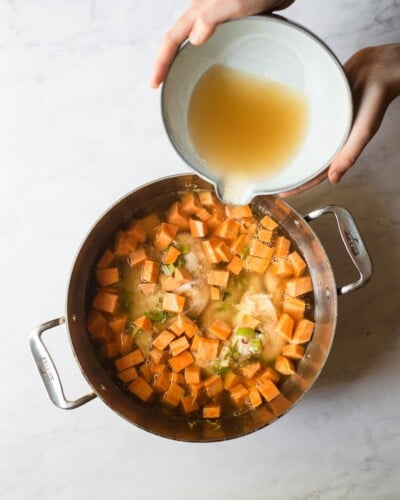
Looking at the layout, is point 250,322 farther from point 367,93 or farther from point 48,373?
point 367,93

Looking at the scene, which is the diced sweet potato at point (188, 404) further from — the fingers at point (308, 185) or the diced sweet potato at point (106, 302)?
the fingers at point (308, 185)

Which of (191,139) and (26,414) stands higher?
(191,139)

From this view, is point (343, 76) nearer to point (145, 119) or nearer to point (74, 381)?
point (145, 119)

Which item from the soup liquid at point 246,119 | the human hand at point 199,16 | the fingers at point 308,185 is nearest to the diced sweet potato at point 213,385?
the fingers at point 308,185

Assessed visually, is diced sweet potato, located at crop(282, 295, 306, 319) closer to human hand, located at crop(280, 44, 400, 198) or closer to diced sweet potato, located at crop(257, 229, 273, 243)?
diced sweet potato, located at crop(257, 229, 273, 243)

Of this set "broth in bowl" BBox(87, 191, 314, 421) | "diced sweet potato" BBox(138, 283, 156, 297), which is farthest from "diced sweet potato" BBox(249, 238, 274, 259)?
"diced sweet potato" BBox(138, 283, 156, 297)

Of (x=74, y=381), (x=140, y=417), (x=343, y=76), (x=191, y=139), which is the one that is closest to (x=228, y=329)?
(x=140, y=417)
